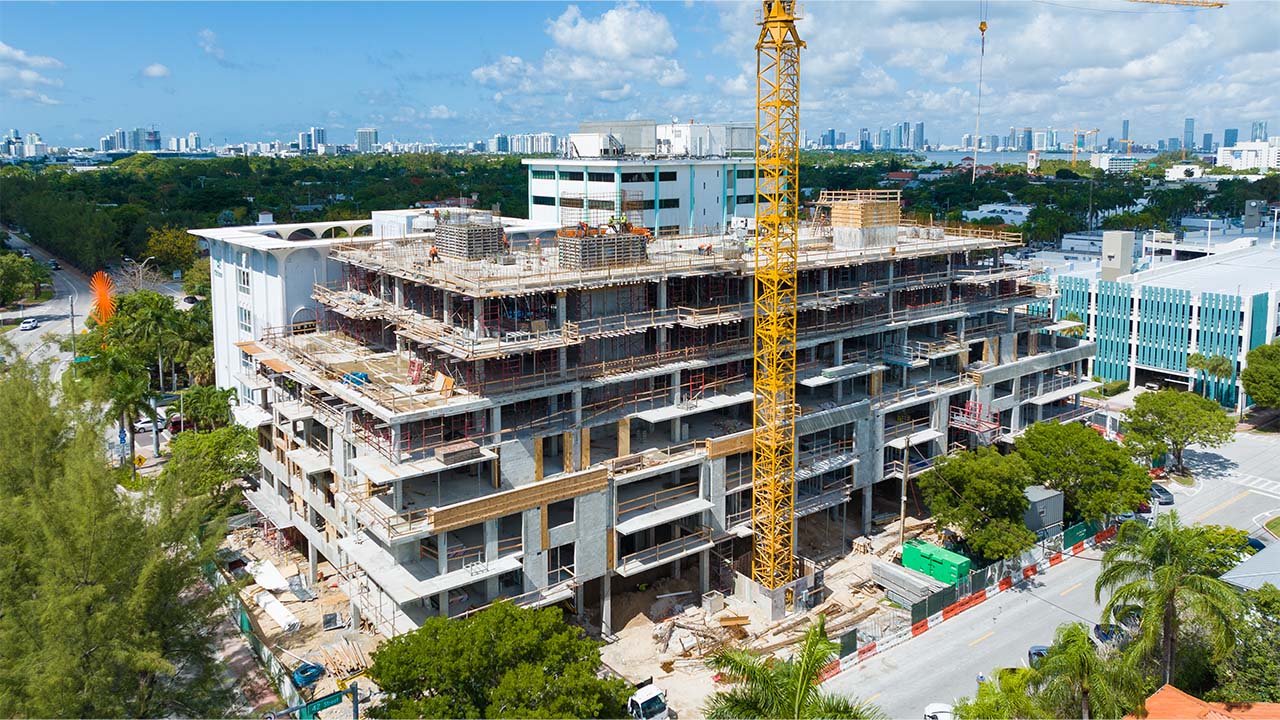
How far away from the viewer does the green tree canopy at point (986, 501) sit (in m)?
53.1

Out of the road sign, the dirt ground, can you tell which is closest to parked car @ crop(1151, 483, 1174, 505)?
the dirt ground

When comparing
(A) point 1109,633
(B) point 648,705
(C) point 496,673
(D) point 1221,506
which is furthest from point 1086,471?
(C) point 496,673

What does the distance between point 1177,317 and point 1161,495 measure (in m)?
30.8

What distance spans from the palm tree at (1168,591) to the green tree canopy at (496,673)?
868 inches

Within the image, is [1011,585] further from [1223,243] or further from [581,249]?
[1223,243]

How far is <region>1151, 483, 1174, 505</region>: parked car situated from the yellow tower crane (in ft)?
97.6

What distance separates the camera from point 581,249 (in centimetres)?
5056

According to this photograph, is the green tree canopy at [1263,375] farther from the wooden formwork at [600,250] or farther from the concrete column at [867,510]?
the wooden formwork at [600,250]

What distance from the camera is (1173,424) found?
68.6m

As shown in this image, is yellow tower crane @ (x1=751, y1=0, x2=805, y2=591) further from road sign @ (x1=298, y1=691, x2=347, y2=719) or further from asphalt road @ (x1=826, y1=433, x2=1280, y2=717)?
road sign @ (x1=298, y1=691, x2=347, y2=719)

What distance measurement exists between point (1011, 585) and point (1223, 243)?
3591 inches

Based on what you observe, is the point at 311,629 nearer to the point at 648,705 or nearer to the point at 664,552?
the point at 664,552

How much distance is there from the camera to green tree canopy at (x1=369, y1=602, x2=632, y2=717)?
3147 cm

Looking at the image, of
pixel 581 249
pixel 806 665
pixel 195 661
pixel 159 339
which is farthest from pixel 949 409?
pixel 159 339
